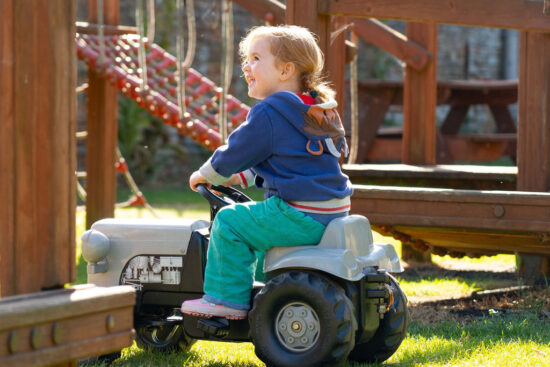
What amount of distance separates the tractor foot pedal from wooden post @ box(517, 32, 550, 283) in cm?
230

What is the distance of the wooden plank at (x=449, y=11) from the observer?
4219 millimetres

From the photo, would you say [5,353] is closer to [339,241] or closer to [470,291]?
[339,241]

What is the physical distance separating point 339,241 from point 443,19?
1697 mm

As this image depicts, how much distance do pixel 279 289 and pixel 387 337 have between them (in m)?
0.48

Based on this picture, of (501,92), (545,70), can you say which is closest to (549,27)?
(545,70)

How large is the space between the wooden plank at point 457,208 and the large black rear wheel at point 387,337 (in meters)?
1.06

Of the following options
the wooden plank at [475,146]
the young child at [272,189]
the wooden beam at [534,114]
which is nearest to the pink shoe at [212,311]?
the young child at [272,189]

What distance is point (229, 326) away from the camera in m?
2.99

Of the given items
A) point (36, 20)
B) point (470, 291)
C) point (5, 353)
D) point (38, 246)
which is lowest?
point (470, 291)

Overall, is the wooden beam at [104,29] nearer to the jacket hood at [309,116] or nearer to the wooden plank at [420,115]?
the wooden plank at [420,115]

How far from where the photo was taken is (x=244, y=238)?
2.92m

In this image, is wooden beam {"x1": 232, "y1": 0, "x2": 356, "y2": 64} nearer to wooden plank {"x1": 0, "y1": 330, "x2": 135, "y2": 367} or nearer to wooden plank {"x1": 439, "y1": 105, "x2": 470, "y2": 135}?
wooden plank {"x1": 0, "y1": 330, "x2": 135, "y2": 367}

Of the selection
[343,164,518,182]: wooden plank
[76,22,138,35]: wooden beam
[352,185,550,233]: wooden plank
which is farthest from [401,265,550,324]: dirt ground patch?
[76,22,138,35]: wooden beam

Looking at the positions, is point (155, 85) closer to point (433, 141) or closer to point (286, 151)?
point (433, 141)
